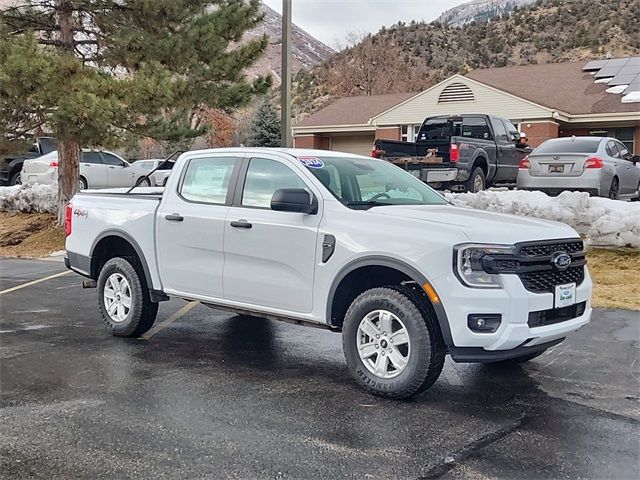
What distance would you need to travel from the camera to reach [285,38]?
1070cm

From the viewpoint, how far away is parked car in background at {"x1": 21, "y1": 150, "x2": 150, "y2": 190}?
18.5m

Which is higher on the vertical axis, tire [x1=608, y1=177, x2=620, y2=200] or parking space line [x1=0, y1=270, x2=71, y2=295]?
tire [x1=608, y1=177, x2=620, y2=200]

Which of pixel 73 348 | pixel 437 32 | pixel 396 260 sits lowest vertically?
pixel 73 348

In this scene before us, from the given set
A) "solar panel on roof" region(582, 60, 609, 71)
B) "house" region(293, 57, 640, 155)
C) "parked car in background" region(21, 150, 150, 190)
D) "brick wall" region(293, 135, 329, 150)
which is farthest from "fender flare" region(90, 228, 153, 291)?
"solar panel on roof" region(582, 60, 609, 71)

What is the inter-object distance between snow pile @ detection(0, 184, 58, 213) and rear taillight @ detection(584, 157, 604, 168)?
12.6 m

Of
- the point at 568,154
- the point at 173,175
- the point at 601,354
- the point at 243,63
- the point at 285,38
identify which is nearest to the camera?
the point at 601,354

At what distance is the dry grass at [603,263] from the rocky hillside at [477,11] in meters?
55.6

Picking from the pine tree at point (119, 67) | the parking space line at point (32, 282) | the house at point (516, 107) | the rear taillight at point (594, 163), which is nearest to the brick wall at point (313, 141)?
the house at point (516, 107)

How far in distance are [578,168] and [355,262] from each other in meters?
8.75

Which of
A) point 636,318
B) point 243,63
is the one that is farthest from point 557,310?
point 243,63

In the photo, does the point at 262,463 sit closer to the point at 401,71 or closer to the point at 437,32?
the point at 401,71

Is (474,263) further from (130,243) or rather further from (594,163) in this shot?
(594,163)

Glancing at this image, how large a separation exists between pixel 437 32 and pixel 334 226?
212ft

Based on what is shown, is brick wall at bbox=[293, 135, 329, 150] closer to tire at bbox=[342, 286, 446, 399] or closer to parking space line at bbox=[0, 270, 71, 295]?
parking space line at bbox=[0, 270, 71, 295]
